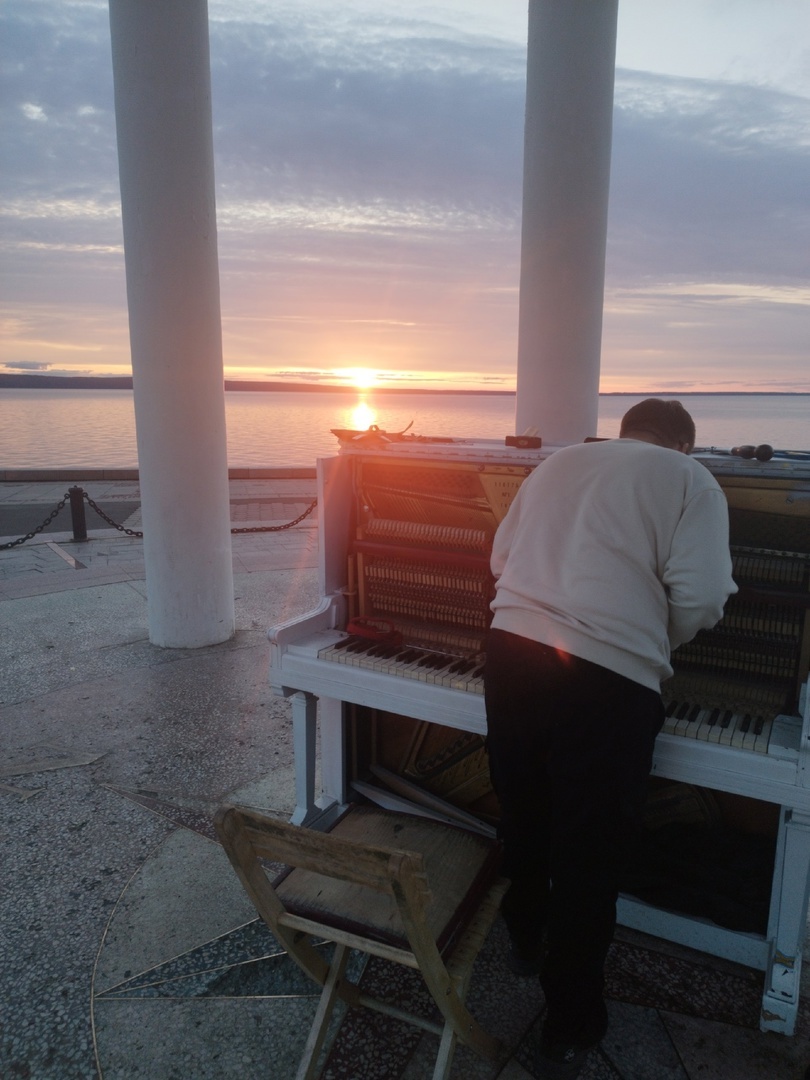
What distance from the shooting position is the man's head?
7.51 feet

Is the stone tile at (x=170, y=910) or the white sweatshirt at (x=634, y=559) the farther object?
the stone tile at (x=170, y=910)

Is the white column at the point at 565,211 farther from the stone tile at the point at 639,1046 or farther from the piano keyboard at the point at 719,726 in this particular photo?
the stone tile at the point at 639,1046

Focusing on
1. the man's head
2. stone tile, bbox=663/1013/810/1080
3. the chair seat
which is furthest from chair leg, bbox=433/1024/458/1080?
the man's head

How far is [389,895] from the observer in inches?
77.7

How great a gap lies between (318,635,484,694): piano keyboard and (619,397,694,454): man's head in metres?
1.01

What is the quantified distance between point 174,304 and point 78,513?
5116 mm

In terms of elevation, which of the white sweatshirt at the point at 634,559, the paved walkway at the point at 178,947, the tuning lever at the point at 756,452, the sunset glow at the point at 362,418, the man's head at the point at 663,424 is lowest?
the sunset glow at the point at 362,418

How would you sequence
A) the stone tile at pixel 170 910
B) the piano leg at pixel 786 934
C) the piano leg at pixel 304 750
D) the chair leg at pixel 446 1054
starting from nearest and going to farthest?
1. the chair leg at pixel 446 1054
2. the piano leg at pixel 786 934
3. the stone tile at pixel 170 910
4. the piano leg at pixel 304 750

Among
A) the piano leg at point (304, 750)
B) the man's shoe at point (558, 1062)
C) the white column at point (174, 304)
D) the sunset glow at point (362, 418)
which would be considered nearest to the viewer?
the man's shoe at point (558, 1062)

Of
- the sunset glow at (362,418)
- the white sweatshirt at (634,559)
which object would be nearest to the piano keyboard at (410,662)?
the white sweatshirt at (634,559)

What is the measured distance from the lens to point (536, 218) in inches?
216

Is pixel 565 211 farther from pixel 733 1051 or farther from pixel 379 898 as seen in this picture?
pixel 733 1051

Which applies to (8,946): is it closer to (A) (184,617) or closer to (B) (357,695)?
(B) (357,695)

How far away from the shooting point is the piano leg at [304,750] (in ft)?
10.4
